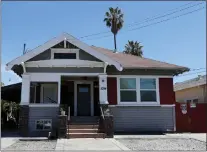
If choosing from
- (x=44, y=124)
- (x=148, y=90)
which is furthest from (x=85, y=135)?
(x=148, y=90)

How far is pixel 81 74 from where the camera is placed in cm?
1830

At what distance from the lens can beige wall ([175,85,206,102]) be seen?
27281 mm

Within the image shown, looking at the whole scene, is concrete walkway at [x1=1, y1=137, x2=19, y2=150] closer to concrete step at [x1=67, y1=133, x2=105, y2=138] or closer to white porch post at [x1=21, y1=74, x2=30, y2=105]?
concrete step at [x1=67, y1=133, x2=105, y2=138]

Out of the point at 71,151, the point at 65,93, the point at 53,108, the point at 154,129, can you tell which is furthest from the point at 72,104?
the point at 71,151

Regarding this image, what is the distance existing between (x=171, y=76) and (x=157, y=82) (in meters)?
1.05

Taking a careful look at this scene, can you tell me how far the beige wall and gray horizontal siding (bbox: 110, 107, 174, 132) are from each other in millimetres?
8892

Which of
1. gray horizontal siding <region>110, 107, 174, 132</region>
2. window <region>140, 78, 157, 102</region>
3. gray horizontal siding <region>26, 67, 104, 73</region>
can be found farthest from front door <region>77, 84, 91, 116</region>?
window <region>140, 78, 157, 102</region>

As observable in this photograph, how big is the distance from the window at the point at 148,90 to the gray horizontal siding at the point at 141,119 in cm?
61

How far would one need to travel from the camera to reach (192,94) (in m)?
29.1

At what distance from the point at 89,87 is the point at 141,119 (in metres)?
3.83

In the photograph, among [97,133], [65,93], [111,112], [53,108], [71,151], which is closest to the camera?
[71,151]

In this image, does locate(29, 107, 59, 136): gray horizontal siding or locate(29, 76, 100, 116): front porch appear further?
locate(29, 76, 100, 116): front porch

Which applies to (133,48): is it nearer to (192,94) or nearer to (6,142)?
(192,94)

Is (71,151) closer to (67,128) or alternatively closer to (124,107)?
(67,128)
